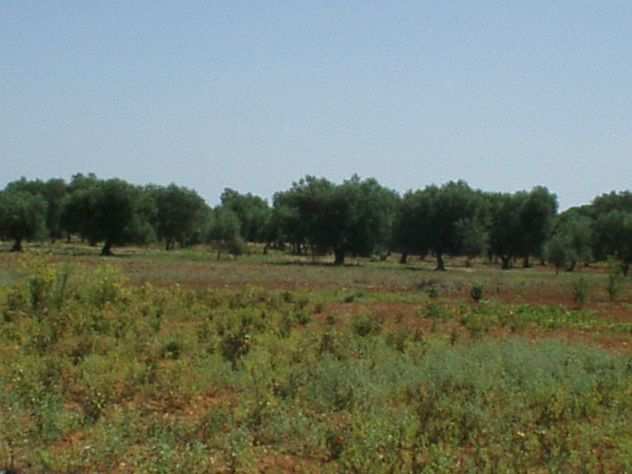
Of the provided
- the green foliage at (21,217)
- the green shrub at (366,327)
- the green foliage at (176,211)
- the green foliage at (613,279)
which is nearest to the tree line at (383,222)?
the green foliage at (21,217)

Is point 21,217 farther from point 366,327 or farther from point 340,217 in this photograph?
point 366,327

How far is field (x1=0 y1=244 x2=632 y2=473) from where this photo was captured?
7.39 metres

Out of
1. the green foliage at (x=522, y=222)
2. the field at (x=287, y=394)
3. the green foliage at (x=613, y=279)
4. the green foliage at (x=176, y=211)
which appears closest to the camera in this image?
the field at (x=287, y=394)

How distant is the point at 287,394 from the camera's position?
389 inches

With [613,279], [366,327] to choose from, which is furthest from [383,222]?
[366,327]

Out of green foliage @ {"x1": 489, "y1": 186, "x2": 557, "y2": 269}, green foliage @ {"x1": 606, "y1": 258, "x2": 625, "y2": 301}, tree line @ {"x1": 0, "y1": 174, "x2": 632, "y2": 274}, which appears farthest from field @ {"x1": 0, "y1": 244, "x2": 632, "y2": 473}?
green foliage @ {"x1": 489, "y1": 186, "x2": 557, "y2": 269}

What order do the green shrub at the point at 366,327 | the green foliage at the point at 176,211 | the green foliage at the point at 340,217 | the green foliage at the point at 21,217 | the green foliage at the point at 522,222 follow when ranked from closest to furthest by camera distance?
1. the green shrub at the point at 366,327
2. the green foliage at the point at 21,217
3. the green foliage at the point at 340,217
4. the green foliage at the point at 522,222
5. the green foliage at the point at 176,211

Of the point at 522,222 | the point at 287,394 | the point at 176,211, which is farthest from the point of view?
the point at 176,211

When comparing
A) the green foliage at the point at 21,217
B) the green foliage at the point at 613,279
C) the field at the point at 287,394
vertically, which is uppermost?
the green foliage at the point at 21,217

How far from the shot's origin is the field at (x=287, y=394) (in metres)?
7.39

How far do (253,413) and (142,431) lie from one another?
1.31m

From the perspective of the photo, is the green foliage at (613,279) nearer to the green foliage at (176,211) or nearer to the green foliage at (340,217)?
the green foliage at (340,217)

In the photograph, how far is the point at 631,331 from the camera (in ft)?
62.1

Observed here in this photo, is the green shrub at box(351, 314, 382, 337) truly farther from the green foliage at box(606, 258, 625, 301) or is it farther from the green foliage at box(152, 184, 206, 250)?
the green foliage at box(152, 184, 206, 250)
